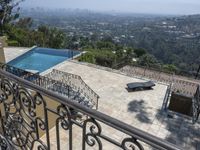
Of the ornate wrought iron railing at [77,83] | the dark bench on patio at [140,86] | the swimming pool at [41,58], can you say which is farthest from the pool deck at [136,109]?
the swimming pool at [41,58]

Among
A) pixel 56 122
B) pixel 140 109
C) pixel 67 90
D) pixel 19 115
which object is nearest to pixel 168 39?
pixel 140 109

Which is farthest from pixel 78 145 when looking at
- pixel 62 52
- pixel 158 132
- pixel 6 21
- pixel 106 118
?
pixel 6 21

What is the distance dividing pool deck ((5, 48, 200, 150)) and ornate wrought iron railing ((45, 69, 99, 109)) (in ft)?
1.49

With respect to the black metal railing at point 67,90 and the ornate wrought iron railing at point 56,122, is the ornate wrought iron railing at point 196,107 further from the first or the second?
the ornate wrought iron railing at point 56,122

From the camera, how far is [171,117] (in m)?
8.66

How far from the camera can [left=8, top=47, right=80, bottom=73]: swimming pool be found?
1465cm

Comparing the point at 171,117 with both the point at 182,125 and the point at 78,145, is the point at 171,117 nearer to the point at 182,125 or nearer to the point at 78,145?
the point at 182,125

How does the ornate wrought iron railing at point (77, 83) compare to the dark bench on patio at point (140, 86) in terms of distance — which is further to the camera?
the dark bench on patio at point (140, 86)

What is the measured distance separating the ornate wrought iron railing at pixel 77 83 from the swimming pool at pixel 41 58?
96.4 inches

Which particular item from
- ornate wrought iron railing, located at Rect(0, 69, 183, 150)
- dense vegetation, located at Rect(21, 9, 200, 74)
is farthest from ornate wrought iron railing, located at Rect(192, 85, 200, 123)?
ornate wrought iron railing, located at Rect(0, 69, 183, 150)

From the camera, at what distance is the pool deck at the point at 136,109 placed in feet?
24.3

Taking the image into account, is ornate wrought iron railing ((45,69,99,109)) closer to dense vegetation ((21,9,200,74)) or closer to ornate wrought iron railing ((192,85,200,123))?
ornate wrought iron railing ((192,85,200,123))

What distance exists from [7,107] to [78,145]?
4747 mm

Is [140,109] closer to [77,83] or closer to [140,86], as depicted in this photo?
[140,86]
